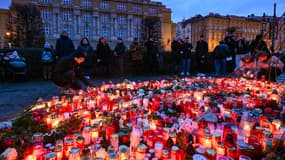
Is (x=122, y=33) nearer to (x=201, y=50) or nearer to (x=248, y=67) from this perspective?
(x=201, y=50)

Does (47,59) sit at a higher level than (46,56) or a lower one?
lower

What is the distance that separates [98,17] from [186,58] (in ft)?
164

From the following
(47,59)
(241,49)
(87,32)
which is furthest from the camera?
(87,32)

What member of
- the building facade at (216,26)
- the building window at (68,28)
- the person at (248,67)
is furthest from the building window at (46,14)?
the person at (248,67)

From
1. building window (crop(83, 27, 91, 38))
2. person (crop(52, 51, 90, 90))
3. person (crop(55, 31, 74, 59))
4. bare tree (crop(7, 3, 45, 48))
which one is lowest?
person (crop(52, 51, 90, 90))

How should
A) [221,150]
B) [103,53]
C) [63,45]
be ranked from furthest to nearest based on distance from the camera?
[103,53] → [63,45] → [221,150]

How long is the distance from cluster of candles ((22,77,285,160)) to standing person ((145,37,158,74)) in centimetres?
590

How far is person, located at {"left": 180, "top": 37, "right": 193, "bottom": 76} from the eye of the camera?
1008 cm

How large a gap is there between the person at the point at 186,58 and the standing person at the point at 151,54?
1.29 meters

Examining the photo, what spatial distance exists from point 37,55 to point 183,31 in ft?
228

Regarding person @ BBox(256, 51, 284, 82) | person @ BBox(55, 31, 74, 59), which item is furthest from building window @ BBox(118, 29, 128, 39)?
person @ BBox(256, 51, 284, 82)

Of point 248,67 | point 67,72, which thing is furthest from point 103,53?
point 248,67

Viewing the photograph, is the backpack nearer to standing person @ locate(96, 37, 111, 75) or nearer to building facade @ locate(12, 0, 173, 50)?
standing person @ locate(96, 37, 111, 75)

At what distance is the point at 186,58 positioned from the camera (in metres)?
10.3
